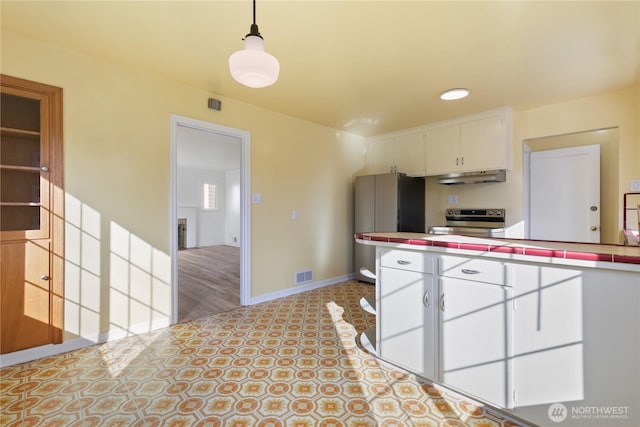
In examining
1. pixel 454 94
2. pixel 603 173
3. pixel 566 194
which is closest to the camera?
pixel 454 94

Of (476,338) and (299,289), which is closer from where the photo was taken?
(476,338)

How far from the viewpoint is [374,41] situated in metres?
2.13

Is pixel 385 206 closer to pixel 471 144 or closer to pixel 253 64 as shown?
pixel 471 144

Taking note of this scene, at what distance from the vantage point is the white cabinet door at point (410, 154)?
425 centimetres

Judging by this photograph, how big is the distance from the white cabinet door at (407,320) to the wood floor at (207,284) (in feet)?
6.61

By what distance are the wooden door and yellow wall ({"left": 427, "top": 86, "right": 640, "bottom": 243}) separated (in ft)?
14.8

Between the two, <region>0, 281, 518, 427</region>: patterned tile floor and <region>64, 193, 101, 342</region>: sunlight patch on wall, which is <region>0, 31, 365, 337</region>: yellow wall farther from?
<region>0, 281, 518, 427</region>: patterned tile floor

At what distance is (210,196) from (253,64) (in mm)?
8024

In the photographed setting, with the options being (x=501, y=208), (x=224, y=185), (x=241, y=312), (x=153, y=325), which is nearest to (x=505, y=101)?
(x=501, y=208)

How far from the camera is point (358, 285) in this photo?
431cm

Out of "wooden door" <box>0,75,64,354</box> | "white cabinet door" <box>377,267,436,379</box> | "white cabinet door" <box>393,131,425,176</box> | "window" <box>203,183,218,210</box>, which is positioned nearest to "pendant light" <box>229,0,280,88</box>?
"white cabinet door" <box>377,267,436,379</box>

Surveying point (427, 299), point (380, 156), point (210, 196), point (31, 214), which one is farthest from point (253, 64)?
point (210, 196)

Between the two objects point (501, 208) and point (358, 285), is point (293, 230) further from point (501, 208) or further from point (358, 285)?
point (501, 208)

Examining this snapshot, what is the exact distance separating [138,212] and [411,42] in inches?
109
